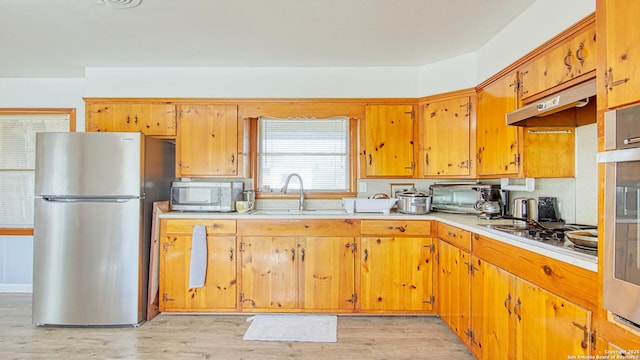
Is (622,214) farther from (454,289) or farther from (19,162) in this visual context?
(19,162)

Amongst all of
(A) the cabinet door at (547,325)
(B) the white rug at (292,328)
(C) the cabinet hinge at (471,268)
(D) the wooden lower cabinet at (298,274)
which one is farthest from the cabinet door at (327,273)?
(A) the cabinet door at (547,325)

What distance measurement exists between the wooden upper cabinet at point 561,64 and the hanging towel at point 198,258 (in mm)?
2727

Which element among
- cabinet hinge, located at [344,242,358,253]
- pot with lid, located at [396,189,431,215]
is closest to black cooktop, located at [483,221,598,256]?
pot with lid, located at [396,189,431,215]

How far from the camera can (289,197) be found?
10.9ft

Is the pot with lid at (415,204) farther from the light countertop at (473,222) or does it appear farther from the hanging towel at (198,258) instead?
the hanging towel at (198,258)

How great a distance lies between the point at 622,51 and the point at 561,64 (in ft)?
3.01

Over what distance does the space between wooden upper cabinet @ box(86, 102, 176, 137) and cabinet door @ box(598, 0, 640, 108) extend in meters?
3.15

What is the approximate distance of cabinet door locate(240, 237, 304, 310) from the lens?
2750mm

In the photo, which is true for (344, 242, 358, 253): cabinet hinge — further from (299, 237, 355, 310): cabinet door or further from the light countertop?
the light countertop

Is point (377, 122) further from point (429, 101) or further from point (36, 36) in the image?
point (36, 36)

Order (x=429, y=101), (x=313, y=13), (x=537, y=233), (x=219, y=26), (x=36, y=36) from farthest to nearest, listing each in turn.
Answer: (x=429, y=101), (x=36, y=36), (x=219, y=26), (x=313, y=13), (x=537, y=233)

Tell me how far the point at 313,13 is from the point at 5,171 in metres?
3.87

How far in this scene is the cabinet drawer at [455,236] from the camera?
2154mm

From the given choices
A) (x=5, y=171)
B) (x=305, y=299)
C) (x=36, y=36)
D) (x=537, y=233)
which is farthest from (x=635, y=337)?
(x=5, y=171)
